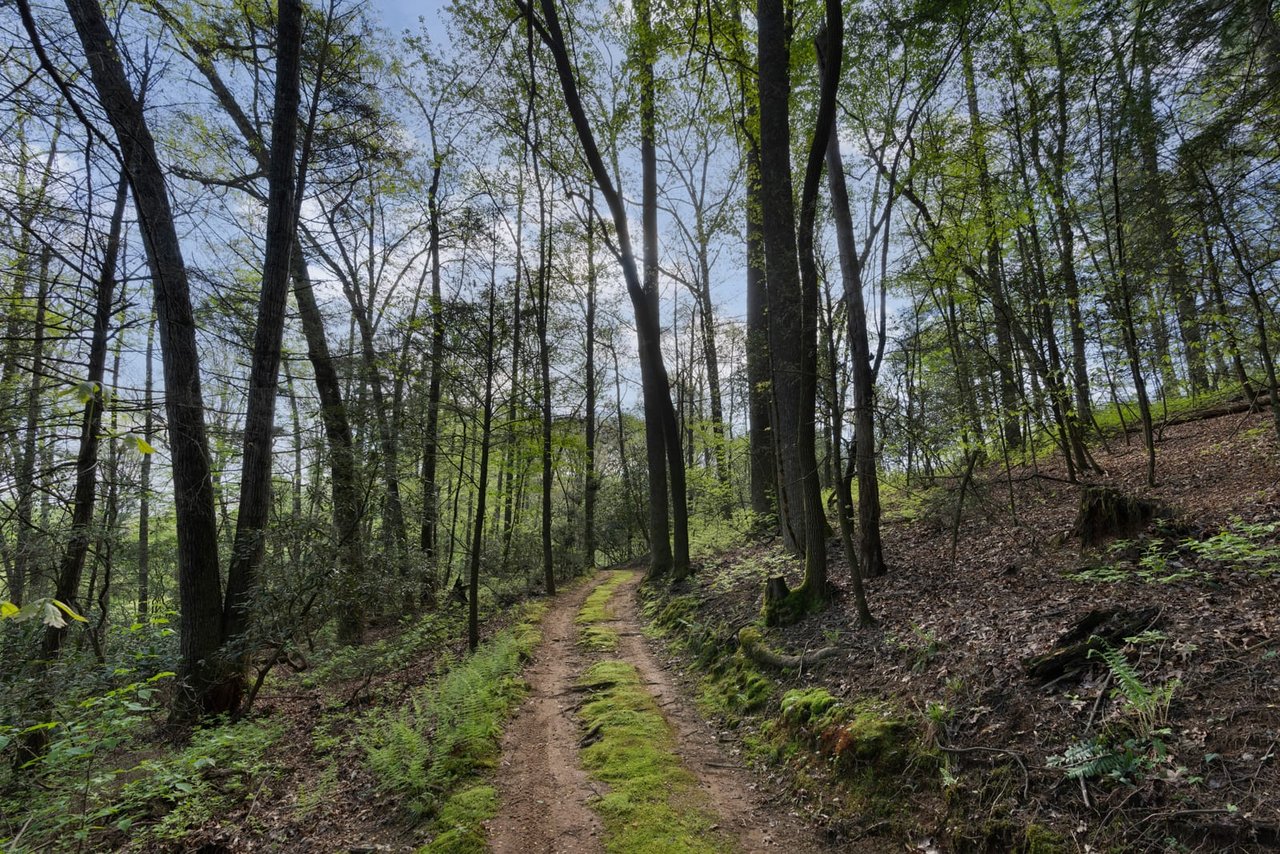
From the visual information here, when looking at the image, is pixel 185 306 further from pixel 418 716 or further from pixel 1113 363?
pixel 1113 363

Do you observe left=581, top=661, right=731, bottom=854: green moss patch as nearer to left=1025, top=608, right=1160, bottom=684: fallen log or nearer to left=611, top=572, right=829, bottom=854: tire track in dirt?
left=611, top=572, right=829, bottom=854: tire track in dirt

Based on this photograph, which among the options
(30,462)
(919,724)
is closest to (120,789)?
(30,462)

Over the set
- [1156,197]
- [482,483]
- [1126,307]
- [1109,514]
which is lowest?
[1109,514]

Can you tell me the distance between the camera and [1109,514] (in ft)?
Answer: 19.4

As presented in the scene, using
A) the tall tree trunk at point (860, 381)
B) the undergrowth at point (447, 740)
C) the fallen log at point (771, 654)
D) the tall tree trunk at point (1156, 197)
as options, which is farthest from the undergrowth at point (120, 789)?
the tall tree trunk at point (1156, 197)

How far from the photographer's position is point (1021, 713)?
3559 mm

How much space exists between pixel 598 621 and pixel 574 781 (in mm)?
5947

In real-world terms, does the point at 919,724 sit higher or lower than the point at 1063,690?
lower

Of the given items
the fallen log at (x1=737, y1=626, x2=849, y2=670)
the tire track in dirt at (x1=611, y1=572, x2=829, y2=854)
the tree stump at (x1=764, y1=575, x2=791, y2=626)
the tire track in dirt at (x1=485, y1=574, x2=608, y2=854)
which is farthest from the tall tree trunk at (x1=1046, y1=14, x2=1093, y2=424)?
the tire track in dirt at (x1=485, y1=574, x2=608, y2=854)

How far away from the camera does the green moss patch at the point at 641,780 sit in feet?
12.5

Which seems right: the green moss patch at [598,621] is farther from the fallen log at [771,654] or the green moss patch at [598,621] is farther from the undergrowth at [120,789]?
the undergrowth at [120,789]

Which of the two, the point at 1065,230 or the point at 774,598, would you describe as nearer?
the point at 774,598

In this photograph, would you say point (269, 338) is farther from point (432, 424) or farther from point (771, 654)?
point (771, 654)

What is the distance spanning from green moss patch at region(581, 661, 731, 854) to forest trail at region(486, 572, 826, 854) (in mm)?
90
